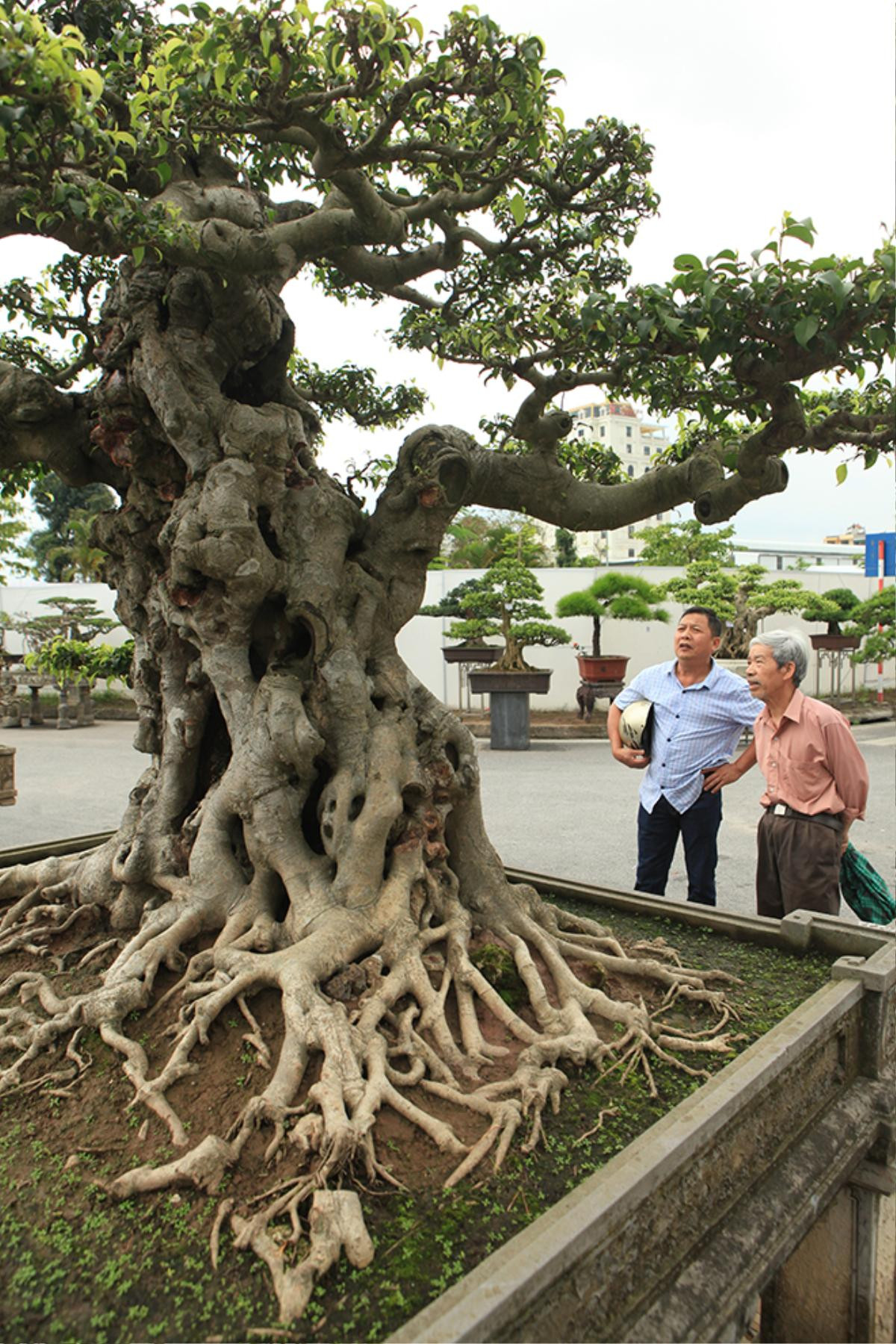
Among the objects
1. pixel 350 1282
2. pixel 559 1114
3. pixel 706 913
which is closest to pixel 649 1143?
pixel 559 1114

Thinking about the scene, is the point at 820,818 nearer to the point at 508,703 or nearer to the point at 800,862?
the point at 800,862

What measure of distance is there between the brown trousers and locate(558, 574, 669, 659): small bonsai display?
8615mm

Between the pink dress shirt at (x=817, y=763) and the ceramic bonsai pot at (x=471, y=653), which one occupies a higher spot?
the ceramic bonsai pot at (x=471, y=653)

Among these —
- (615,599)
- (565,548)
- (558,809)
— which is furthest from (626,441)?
(558,809)

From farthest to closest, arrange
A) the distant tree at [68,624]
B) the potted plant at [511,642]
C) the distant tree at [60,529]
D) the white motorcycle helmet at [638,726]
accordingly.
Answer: the distant tree at [60,529] < the distant tree at [68,624] < the potted plant at [511,642] < the white motorcycle helmet at [638,726]

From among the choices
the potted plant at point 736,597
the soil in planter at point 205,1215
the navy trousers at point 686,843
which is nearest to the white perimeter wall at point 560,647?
the potted plant at point 736,597

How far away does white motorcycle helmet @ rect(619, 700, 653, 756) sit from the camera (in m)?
3.31

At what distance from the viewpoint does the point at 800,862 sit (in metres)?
2.79

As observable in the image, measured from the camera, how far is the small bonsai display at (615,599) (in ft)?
37.9

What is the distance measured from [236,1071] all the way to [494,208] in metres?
2.97

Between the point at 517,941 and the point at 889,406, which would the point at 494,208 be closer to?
the point at 889,406

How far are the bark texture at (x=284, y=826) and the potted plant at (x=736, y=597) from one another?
943cm

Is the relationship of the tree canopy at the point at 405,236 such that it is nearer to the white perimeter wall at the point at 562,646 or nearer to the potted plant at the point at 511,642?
the potted plant at the point at 511,642

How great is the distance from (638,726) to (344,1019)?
5.67 feet
